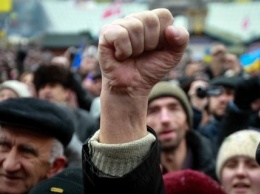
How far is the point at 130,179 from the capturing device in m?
1.67

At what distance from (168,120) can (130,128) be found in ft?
7.25

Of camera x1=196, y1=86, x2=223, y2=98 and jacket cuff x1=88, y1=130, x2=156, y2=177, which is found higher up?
jacket cuff x1=88, y1=130, x2=156, y2=177

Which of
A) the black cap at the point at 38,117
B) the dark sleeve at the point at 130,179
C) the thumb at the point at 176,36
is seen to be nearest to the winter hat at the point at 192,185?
the black cap at the point at 38,117

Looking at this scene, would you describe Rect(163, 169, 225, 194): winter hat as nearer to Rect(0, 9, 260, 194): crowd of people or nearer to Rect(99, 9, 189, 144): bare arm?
Rect(0, 9, 260, 194): crowd of people

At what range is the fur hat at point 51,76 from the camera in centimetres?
502

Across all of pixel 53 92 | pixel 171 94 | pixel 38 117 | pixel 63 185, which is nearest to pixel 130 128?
pixel 63 185

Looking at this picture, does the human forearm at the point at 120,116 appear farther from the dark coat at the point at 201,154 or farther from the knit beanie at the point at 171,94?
the knit beanie at the point at 171,94

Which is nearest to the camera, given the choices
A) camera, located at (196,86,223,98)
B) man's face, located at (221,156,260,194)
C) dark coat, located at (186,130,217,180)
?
man's face, located at (221,156,260,194)

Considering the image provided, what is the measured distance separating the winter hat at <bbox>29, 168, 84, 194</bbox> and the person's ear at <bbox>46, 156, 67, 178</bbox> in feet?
1.89

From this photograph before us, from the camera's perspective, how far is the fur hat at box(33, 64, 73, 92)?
502cm

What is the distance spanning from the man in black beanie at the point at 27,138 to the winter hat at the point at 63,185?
47cm

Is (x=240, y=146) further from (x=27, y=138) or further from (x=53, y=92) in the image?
(x=53, y=92)

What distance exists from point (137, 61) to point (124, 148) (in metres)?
0.23

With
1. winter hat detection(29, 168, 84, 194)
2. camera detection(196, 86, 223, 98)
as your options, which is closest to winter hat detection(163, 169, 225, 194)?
winter hat detection(29, 168, 84, 194)
